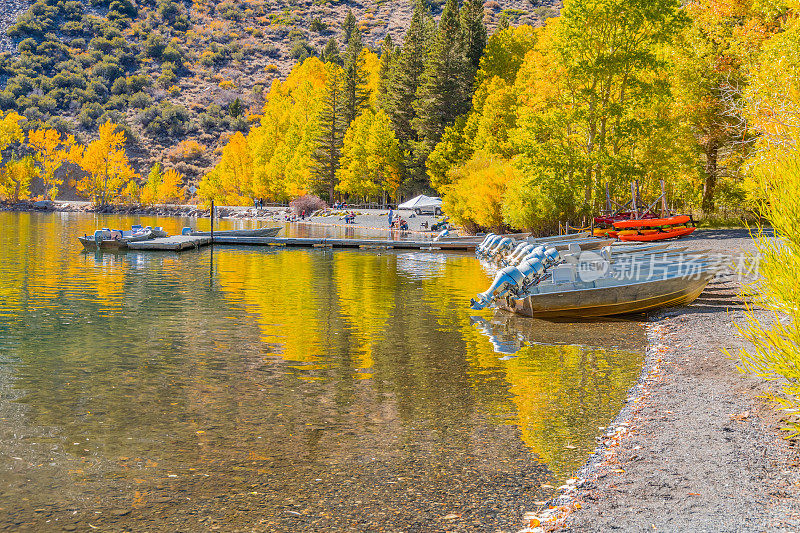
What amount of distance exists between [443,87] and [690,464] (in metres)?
68.6

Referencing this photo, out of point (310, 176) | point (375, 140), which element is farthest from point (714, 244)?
point (310, 176)

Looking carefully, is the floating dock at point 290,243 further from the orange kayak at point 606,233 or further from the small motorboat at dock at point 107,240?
the orange kayak at point 606,233

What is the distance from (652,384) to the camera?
40.1 feet

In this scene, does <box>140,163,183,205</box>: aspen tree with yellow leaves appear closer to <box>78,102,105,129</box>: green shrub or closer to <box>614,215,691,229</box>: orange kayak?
<box>78,102,105,129</box>: green shrub

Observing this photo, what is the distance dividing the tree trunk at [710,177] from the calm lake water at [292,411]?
23575 mm

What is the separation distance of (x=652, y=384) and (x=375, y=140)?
6930 centimetres

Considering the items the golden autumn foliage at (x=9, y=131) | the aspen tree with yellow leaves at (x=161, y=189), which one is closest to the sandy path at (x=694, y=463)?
the aspen tree with yellow leaves at (x=161, y=189)

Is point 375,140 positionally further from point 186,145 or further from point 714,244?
point 186,145

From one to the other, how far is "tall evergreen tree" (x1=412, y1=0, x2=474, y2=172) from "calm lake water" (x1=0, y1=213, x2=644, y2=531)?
5355cm

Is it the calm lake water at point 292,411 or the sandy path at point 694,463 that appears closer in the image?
the sandy path at point 694,463

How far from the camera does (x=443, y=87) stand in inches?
2889

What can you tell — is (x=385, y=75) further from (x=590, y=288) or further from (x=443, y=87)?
(x=590, y=288)

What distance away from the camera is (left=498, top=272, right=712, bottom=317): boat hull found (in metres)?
19.7

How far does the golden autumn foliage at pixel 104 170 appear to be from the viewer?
11069 cm
